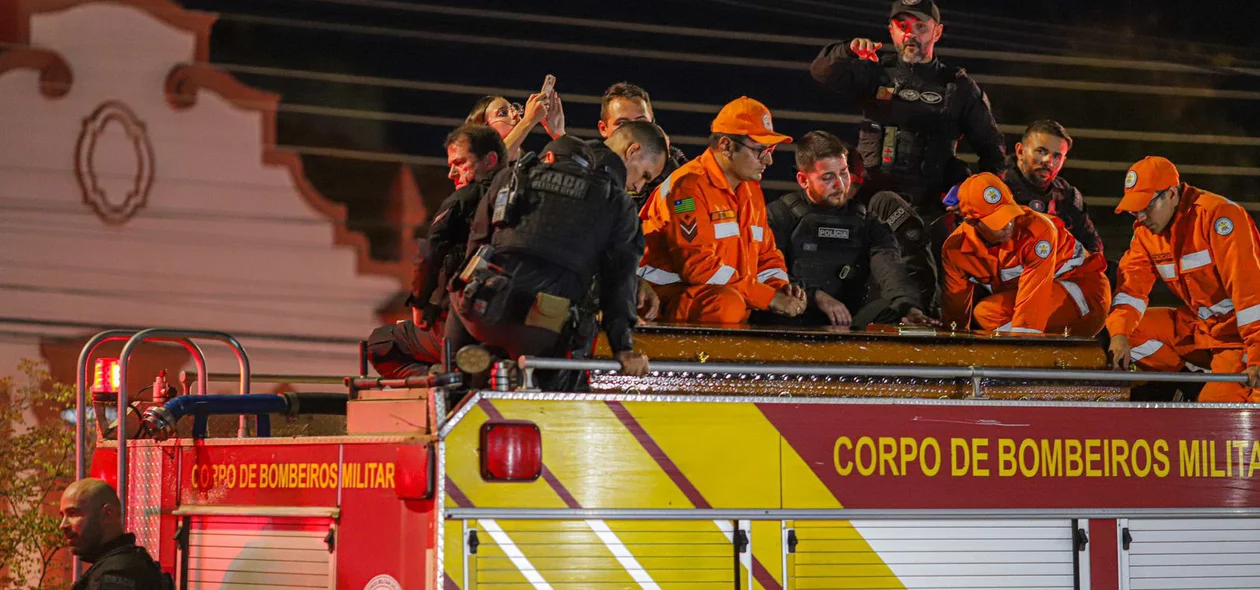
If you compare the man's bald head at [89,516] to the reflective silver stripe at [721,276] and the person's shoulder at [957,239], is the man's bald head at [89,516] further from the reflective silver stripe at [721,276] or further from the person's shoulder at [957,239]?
the person's shoulder at [957,239]

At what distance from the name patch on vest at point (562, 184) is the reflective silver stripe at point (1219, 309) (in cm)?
317

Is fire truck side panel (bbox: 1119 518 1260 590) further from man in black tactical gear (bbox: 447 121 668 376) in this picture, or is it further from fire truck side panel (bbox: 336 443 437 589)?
fire truck side panel (bbox: 336 443 437 589)

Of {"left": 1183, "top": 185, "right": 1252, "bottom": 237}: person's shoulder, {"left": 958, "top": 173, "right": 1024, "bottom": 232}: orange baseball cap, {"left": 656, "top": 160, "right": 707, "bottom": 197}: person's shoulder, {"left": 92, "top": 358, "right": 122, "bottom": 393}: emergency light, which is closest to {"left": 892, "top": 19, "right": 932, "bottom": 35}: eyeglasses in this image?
{"left": 958, "top": 173, "right": 1024, "bottom": 232}: orange baseball cap

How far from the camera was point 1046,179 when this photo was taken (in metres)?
7.64

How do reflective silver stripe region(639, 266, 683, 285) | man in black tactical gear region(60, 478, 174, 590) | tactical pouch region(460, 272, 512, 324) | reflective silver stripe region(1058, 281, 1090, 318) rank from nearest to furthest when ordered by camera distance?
man in black tactical gear region(60, 478, 174, 590) → tactical pouch region(460, 272, 512, 324) → reflective silver stripe region(639, 266, 683, 285) → reflective silver stripe region(1058, 281, 1090, 318)

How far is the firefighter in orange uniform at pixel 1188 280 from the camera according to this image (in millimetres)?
5977

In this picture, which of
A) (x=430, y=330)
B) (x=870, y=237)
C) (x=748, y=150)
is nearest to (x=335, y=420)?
(x=430, y=330)

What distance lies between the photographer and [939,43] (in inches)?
451

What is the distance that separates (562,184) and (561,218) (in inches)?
4.3

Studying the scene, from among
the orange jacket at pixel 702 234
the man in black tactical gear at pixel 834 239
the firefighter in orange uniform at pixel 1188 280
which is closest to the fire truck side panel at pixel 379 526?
the orange jacket at pixel 702 234

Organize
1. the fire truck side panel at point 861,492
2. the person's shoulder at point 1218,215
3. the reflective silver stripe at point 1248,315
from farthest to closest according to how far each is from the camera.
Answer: the person's shoulder at point 1218,215, the reflective silver stripe at point 1248,315, the fire truck side panel at point 861,492

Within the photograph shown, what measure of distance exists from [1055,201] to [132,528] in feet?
16.2

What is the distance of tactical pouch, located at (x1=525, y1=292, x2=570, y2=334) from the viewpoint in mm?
4422

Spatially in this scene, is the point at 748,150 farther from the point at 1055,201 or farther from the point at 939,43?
the point at 939,43
